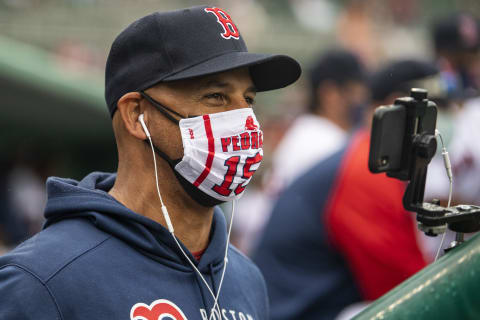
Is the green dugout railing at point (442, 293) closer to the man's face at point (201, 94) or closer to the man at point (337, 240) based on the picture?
the man's face at point (201, 94)

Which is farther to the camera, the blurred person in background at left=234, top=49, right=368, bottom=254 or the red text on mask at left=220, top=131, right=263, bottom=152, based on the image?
the blurred person in background at left=234, top=49, right=368, bottom=254

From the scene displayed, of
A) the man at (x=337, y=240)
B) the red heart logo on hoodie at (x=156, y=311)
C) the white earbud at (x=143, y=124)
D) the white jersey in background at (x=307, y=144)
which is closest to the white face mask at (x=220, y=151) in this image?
the white earbud at (x=143, y=124)

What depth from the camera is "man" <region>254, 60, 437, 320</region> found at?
13.0ft

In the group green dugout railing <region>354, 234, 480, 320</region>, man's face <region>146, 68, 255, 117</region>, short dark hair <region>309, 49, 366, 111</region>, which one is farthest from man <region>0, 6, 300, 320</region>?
short dark hair <region>309, 49, 366, 111</region>

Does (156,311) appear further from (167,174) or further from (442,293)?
(442,293)

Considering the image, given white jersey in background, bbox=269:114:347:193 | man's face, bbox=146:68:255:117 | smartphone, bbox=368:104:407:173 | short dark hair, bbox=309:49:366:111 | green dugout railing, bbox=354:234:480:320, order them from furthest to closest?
short dark hair, bbox=309:49:366:111
white jersey in background, bbox=269:114:347:193
man's face, bbox=146:68:255:117
smartphone, bbox=368:104:407:173
green dugout railing, bbox=354:234:480:320

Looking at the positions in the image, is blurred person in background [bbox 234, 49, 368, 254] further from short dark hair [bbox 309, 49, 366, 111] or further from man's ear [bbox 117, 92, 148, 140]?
man's ear [bbox 117, 92, 148, 140]

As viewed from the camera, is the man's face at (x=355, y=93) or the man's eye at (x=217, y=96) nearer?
the man's eye at (x=217, y=96)

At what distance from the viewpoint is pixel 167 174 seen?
7.76 ft

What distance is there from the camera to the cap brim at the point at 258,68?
2240 millimetres

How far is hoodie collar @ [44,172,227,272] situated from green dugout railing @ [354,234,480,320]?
0.72 meters

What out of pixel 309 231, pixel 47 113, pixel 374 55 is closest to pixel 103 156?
pixel 47 113

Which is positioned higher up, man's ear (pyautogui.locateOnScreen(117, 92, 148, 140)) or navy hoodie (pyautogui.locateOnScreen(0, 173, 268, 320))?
man's ear (pyautogui.locateOnScreen(117, 92, 148, 140))

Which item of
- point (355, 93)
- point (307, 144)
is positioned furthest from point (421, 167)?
point (355, 93)
